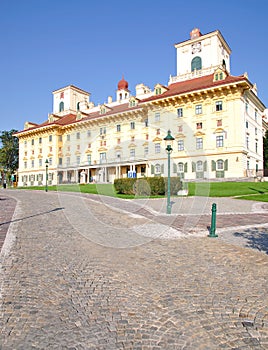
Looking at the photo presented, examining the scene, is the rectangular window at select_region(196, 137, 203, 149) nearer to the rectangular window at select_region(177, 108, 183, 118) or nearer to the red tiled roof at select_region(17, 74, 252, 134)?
the rectangular window at select_region(177, 108, 183, 118)

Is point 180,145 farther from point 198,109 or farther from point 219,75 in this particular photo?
point 219,75

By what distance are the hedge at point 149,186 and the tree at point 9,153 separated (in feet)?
195

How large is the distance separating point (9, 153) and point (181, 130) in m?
51.0

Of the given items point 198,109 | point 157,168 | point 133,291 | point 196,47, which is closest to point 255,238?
point 133,291

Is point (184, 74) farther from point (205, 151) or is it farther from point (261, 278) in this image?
point (261, 278)

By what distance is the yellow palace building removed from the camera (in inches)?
1506

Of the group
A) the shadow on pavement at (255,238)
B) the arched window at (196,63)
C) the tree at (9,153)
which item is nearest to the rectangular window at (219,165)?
the arched window at (196,63)

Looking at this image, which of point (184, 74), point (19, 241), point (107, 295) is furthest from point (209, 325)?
point (184, 74)

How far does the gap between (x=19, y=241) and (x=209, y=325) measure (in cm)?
570

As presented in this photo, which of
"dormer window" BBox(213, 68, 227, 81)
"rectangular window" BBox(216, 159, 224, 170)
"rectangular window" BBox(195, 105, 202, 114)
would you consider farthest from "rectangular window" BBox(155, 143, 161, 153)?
"dormer window" BBox(213, 68, 227, 81)

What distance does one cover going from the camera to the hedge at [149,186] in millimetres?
21672

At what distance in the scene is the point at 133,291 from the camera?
4305mm

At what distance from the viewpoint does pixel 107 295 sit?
413 cm

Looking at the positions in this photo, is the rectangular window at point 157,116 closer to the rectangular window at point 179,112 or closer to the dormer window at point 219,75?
the rectangular window at point 179,112
